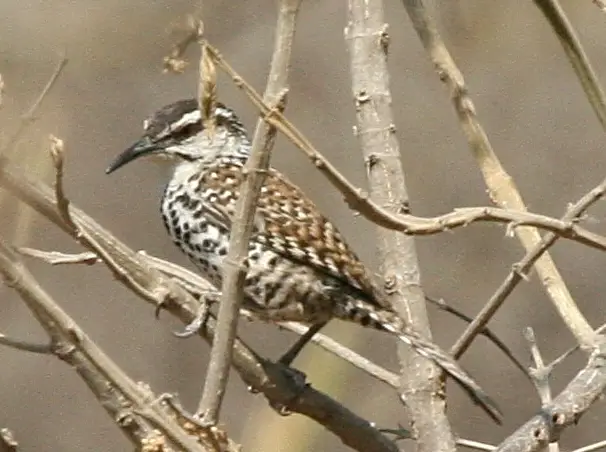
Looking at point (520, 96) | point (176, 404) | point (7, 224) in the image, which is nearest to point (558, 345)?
point (520, 96)

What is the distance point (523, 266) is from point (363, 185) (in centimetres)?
202

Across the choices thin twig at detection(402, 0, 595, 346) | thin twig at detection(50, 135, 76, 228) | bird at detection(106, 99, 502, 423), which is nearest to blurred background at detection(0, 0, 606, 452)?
bird at detection(106, 99, 502, 423)

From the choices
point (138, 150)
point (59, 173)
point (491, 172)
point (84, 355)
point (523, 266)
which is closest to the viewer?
point (59, 173)

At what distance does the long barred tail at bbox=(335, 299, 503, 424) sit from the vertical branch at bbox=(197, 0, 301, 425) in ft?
2.03

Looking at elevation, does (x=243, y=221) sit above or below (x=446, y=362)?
above

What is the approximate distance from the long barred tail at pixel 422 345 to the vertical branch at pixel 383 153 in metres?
0.03

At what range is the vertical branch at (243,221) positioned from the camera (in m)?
1.30

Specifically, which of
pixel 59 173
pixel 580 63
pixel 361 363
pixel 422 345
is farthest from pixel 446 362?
pixel 59 173

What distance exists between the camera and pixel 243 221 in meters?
1.40

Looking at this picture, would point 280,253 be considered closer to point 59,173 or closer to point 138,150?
point 138,150

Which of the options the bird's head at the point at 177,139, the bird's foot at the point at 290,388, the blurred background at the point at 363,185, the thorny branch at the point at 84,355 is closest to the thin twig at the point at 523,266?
the bird's foot at the point at 290,388

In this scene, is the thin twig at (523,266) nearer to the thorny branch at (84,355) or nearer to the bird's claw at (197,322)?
the bird's claw at (197,322)

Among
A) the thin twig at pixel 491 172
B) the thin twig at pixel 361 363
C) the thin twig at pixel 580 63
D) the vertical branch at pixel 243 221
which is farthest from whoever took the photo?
the thin twig at pixel 361 363

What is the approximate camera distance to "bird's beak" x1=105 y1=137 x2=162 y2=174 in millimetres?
2503
